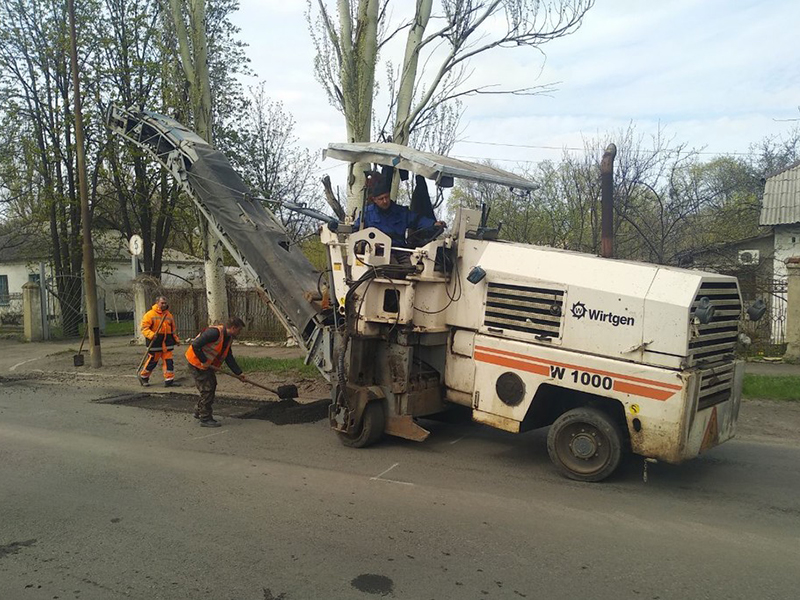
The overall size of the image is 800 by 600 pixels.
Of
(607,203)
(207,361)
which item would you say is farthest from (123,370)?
(607,203)

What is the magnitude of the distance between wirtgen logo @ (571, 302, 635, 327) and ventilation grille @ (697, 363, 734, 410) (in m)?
0.77

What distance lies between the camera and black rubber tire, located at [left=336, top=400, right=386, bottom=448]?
6773mm

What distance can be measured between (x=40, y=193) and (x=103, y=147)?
3035 mm

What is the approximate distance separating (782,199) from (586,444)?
14.4 meters

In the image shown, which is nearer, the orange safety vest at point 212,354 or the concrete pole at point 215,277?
the orange safety vest at point 212,354

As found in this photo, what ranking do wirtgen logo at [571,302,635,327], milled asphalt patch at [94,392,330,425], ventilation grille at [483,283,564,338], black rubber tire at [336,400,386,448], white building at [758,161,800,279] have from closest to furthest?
wirtgen logo at [571,302,635,327] → ventilation grille at [483,283,564,338] → black rubber tire at [336,400,386,448] → milled asphalt patch at [94,392,330,425] → white building at [758,161,800,279]

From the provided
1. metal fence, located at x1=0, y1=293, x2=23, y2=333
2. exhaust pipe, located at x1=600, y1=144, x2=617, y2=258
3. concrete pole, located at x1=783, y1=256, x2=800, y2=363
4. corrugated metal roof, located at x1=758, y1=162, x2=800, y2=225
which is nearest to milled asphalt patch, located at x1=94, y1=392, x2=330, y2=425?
exhaust pipe, located at x1=600, y1=144, x2=617, y2=258

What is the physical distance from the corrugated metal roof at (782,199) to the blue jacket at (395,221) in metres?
12.3

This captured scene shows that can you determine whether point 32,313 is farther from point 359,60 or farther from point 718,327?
point 718,327

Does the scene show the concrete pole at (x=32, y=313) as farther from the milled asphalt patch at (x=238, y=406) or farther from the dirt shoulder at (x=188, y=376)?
the milled asphalt patch at (x=238, y=406)

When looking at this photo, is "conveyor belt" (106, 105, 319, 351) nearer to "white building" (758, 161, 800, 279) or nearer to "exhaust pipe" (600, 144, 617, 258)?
"exhaust pipe" (600, 144, 617, 258)

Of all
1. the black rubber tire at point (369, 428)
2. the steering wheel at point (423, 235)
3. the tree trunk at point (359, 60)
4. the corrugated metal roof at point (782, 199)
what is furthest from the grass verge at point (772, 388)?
the corrugated metal roof at point (782, 199)

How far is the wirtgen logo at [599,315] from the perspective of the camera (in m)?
5.43

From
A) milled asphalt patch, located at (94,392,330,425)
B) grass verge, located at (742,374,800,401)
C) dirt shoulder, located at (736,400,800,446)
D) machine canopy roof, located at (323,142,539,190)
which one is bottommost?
milled asphalt patch, located at (94,392,330,425)
